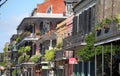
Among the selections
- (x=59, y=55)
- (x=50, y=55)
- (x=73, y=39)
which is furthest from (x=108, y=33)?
(x=50, y=55)

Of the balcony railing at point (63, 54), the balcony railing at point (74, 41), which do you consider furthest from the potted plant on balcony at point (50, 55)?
the balcony railing at point (74, 41)

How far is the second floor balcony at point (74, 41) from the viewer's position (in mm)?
40800

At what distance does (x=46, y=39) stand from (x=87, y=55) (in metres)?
30.6

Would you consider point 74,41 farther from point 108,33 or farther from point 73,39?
point 108,33

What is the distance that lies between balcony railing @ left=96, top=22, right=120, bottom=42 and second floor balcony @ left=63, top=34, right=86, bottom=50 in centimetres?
1360

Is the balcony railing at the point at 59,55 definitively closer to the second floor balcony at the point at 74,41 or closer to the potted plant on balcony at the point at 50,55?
the potted plant on balcony at the point at 50,55

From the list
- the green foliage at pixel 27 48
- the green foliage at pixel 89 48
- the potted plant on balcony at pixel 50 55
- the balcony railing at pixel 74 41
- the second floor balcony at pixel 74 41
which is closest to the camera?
Answer: the green foliage at pixel 89 48

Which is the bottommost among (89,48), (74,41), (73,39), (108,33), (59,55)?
(59,55)

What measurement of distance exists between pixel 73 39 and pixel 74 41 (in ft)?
1.27

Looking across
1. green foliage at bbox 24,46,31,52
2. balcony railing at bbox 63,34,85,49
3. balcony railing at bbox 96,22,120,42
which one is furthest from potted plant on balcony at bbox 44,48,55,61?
balcony railing at bbox 96,22,120,42

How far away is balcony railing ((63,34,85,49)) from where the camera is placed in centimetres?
4102

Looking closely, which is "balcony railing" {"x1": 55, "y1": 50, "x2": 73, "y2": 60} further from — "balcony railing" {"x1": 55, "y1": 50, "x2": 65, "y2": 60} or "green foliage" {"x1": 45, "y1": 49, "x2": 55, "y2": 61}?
"green foliage" {"x1": 45, "y1": 49, "x2": 55, "y2": 61}

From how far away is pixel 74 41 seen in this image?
1704 inches

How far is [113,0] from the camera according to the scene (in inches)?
1328
